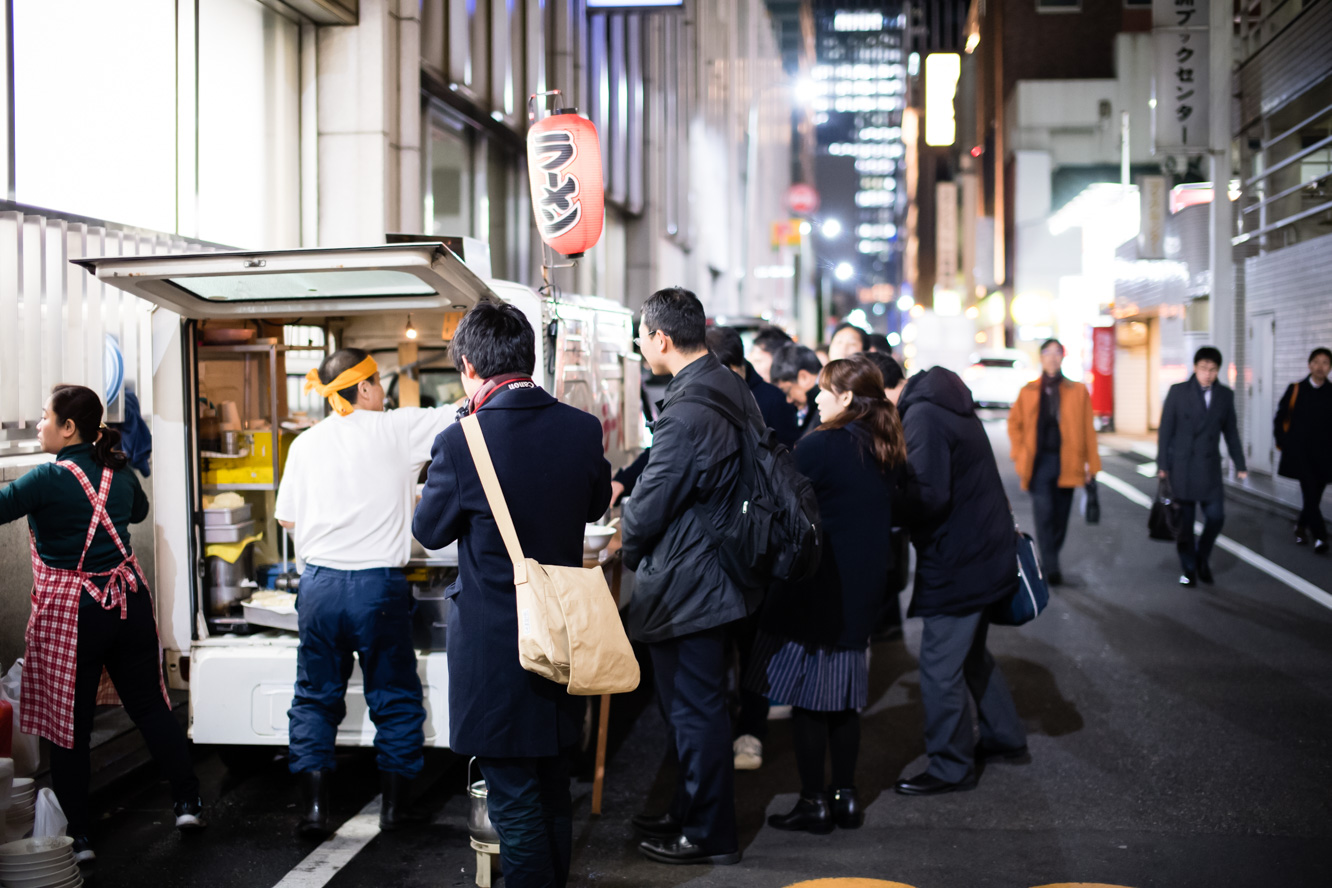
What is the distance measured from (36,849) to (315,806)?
1.06m

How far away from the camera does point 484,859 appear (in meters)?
4.16

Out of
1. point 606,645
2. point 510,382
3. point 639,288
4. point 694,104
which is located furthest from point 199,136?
point 694,104

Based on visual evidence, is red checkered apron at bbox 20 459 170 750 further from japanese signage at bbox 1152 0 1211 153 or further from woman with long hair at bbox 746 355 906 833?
japanese signage at bbox 1152 0 1211 153

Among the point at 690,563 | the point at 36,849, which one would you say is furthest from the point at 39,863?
the point at 690,563

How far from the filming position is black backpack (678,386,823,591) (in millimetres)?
4102

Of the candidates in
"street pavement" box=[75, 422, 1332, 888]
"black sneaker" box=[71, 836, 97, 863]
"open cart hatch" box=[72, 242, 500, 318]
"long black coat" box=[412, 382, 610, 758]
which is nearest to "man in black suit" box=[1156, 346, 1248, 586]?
"street pavement" box=[75, 422, 1332, 888]

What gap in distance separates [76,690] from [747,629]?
3.19 meters

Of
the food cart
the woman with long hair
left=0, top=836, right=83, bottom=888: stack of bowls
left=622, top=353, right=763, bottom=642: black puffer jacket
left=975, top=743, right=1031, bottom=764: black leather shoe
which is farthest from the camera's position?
left=975, top=743, right=1031, bottom=764: black leather shoe

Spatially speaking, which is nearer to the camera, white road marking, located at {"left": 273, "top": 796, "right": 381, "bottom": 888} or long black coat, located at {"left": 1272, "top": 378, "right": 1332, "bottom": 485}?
white road marking, located at {"left": 273, "top": 796, "right": 381, "bottom": 888}

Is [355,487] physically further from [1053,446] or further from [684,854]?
[1053,446]

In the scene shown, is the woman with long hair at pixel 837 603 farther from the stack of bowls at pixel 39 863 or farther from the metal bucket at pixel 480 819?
the stack of bowls at pixel 39 863

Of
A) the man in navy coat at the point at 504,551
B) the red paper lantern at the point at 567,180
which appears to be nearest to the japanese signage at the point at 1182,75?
the red paper lantern at the point at 567,180

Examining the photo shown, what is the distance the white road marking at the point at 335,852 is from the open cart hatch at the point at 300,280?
2406mm

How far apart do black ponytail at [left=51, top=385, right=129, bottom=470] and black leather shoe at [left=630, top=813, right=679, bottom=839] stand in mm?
2628
